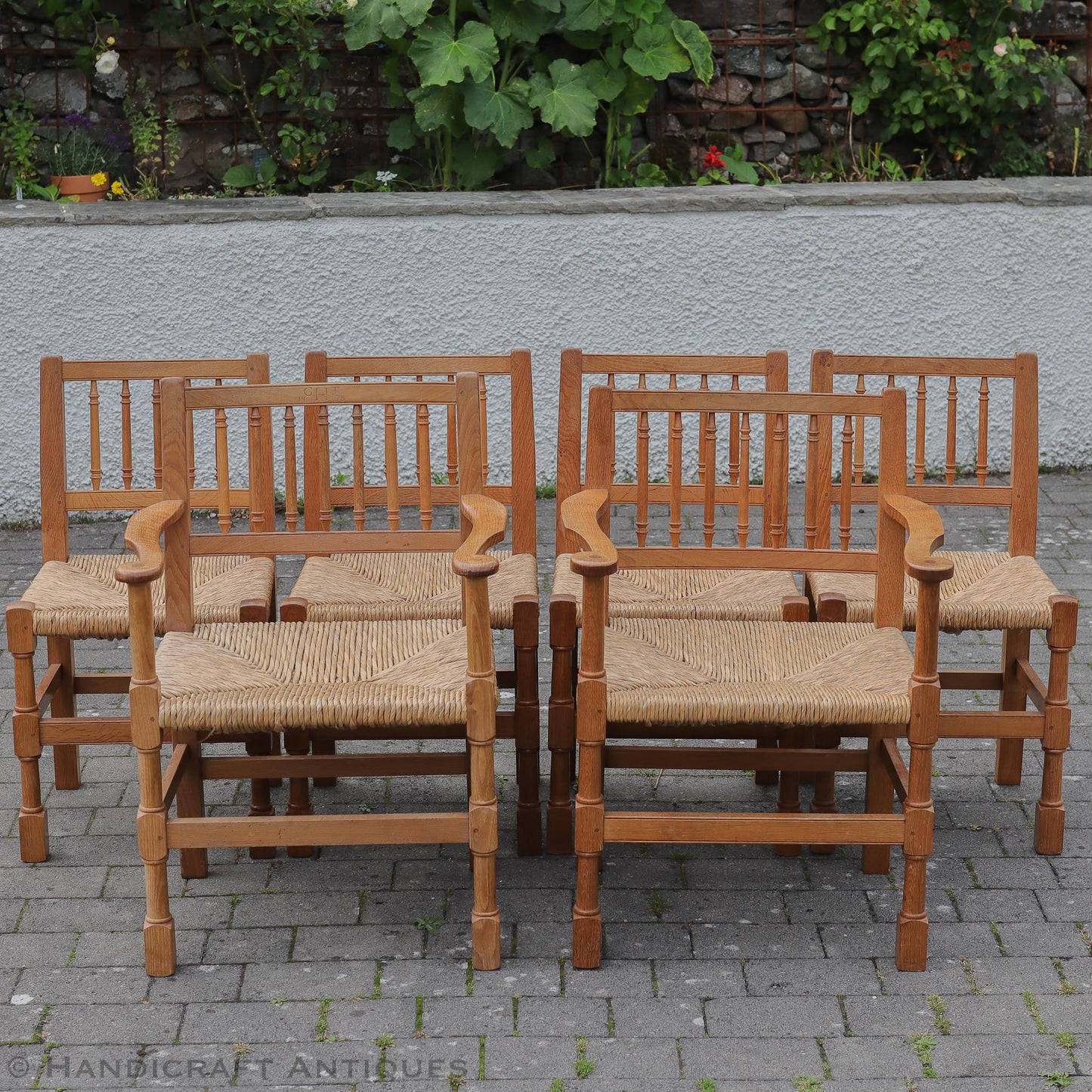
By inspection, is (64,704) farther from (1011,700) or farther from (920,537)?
(1011,700)

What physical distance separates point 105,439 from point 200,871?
9.40 ft

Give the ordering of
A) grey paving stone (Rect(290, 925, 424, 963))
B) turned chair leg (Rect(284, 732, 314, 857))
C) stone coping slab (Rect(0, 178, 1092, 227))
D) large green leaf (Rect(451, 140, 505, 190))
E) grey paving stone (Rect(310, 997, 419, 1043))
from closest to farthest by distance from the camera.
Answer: grey paving stone (Rect(310, 997, 419, 1043)) < grey paving stone (Rect(290, 925, 424, 963)) < turned chair leg (Rect(284, 732, 314, 857)) < stone coping slab (Rect(0, 178, 1092, 227)) < large green leaf (Rect(451, 140, 505, 190))

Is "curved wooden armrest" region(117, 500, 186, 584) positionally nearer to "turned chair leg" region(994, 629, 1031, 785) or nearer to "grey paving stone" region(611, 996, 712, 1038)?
"grey paving stone" region(611, 996, 712, 1038)

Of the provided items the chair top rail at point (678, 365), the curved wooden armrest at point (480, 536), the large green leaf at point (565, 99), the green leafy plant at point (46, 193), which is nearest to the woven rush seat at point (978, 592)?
the chair top rail at point (678, 365)

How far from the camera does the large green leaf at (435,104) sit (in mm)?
5797

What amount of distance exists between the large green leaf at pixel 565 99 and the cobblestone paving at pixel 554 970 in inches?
123

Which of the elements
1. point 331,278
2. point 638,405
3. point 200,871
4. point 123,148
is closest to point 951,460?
point 638,405

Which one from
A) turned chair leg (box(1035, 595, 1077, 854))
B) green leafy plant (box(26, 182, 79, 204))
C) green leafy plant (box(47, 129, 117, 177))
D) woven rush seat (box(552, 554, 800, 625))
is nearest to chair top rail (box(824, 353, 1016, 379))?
woven rush seat (box(552, 554, 800, 625))

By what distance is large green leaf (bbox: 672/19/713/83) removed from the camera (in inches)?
232

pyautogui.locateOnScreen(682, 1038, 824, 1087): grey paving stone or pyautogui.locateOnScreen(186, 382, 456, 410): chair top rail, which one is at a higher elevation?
pyautogui.locateOnScreen(186, 382, 456, 410): chair top rail

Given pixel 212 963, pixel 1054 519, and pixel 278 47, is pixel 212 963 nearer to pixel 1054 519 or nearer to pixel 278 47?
pixel 1054 519

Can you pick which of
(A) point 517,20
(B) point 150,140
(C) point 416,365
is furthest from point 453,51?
(C) point 416,365

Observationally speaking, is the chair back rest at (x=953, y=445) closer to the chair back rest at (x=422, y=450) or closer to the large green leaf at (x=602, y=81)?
the chair back rest at (x=422, y=450)

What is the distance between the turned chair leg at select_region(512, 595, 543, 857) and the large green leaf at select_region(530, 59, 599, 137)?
317 centimetres
